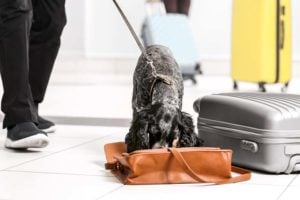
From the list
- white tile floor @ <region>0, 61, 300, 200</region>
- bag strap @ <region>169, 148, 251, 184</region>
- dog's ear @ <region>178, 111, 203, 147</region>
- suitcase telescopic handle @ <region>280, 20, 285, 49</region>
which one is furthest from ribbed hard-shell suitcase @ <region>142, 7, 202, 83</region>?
bag strap @ <region>169, 148, 251, 184</region>

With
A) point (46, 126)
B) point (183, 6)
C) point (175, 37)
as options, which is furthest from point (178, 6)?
point (46, 126)

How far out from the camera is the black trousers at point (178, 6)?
242 inches

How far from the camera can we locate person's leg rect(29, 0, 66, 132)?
99.0 inches

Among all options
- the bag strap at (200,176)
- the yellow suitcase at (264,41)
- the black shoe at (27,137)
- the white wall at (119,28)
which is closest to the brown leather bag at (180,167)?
the bag strap at (200,176)

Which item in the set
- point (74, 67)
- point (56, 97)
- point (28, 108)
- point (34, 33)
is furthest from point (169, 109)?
point (74, 67)

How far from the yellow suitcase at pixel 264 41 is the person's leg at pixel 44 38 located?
2.08 metres

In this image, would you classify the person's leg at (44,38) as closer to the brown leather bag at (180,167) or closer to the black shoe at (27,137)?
the black shoe at (27,137)

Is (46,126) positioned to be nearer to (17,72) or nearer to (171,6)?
(17,72)

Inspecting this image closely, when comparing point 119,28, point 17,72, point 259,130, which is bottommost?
point 119,28

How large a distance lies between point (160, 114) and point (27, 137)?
544 millimetres

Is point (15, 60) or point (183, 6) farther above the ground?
point (15, 60)

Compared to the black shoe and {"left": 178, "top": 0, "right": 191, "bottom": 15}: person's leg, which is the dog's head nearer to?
the black shoe

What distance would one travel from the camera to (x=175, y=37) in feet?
18.3

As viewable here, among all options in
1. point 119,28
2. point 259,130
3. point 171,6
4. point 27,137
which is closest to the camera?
point 259,130
